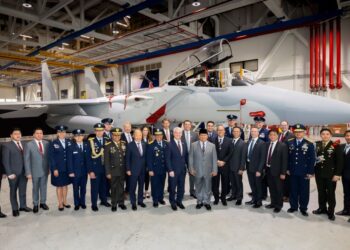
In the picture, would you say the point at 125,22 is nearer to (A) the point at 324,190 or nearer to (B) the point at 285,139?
(B) the point at 285,139

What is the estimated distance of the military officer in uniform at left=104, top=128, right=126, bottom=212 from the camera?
4.27 m

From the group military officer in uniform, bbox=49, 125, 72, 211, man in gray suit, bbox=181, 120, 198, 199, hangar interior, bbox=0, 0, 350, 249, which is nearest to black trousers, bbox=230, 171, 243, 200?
hangar interior, bbox=0, 0, 350, 249

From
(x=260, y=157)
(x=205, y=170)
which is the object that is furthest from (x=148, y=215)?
(x=260, y=157)

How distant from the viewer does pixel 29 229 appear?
3.60 meters

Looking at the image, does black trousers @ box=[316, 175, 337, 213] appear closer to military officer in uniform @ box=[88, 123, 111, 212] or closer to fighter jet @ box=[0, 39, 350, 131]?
fighter jet @ box=[0, 39, 350, 131]

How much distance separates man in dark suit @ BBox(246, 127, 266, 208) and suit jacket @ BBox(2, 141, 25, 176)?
13.3ft

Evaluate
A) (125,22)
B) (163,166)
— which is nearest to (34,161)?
(163,166)

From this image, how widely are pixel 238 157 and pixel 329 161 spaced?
1.44 metres

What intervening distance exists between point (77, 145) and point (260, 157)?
10.8 ft

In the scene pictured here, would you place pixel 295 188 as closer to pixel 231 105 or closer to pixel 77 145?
pixel 231 105

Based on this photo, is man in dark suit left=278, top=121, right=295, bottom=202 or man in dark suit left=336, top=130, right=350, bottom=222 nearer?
man in dark suit left=336, top=130, right=350, bottom=222

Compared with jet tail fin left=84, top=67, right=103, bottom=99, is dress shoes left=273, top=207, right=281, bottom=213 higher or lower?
lower

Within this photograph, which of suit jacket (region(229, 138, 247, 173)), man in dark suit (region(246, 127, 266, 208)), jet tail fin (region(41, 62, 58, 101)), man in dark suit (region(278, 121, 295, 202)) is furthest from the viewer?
jet tail fin (region(41, 62, 58, 101))

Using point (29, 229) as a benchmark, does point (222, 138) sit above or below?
above
